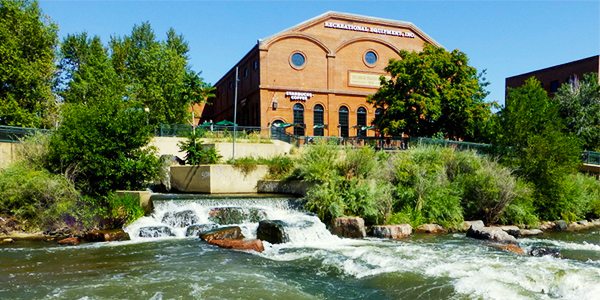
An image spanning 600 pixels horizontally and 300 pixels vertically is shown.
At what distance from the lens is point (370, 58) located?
1689 inches

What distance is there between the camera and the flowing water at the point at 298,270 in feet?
26.5

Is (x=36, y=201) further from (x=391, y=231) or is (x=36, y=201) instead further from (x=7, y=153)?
(x=391, y=231)

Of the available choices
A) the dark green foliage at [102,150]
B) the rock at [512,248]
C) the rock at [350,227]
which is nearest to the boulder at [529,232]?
the rock at [512,248]

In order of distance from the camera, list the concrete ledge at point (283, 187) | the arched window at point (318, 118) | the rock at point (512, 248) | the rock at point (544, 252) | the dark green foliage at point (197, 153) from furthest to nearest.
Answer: the arched window at point (318, 118) → the dark green foliage at point (197, 153) → the concrete ledge at point (283, 187) → the rock at point (512, 248) → the rock at point (544, 252)

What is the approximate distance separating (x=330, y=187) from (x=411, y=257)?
6078mm

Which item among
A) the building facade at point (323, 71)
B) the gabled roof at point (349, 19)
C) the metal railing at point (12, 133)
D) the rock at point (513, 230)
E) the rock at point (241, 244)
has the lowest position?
the rock at point (513, 230)

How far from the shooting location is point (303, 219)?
15078 mm

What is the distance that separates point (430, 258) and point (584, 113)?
26.7 metres

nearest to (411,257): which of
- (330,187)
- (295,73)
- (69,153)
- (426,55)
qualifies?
(330,187)

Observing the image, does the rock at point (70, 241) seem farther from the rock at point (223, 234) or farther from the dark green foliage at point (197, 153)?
the dark green foliage at point (197, 153)

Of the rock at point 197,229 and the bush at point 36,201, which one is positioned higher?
the bush at point 36,201

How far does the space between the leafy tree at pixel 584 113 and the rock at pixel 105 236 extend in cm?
2935

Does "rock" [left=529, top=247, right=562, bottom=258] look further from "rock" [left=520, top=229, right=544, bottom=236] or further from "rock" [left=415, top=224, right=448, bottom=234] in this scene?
"rock" [left=520, top=229, right=544, bottom=236]

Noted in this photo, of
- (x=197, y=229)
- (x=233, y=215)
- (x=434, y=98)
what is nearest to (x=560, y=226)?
(x=434, y=98)
